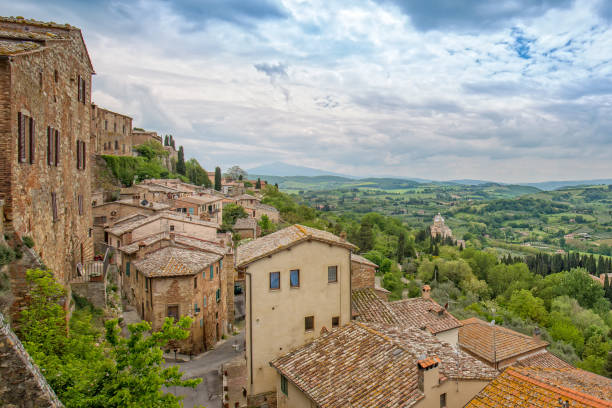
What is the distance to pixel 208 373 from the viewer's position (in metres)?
23.4

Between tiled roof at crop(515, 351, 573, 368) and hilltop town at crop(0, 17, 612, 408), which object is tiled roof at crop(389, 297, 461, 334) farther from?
tiled roof at crop(515, 351, 573, 368)

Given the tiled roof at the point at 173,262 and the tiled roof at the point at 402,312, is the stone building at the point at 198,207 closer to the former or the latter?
the tiled roof at the point at 173,262

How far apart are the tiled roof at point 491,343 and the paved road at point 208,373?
53.6 ft

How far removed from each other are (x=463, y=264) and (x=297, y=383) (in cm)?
7113

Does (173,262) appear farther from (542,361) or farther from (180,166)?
(180,166)

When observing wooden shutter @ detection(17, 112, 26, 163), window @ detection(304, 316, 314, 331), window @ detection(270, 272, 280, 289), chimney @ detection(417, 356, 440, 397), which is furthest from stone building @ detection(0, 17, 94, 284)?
chimney @ detection(417, 356, 440, 397)

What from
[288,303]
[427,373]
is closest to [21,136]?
[288,303]

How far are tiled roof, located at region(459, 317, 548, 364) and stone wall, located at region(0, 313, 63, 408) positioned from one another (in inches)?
1009

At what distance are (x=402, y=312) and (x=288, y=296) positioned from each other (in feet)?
29.1

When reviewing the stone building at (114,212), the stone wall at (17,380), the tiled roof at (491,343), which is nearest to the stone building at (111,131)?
the stone building at (114,212)

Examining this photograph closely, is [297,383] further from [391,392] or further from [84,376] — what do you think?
[84,376]

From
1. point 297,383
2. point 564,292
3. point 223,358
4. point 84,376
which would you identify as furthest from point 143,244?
point 564,292

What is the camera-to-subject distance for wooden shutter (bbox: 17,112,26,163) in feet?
36.2

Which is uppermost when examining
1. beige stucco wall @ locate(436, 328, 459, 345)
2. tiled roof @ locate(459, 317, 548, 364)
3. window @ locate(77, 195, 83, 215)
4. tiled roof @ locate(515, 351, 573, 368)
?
window @ locate(77, 195, 83, 215)
